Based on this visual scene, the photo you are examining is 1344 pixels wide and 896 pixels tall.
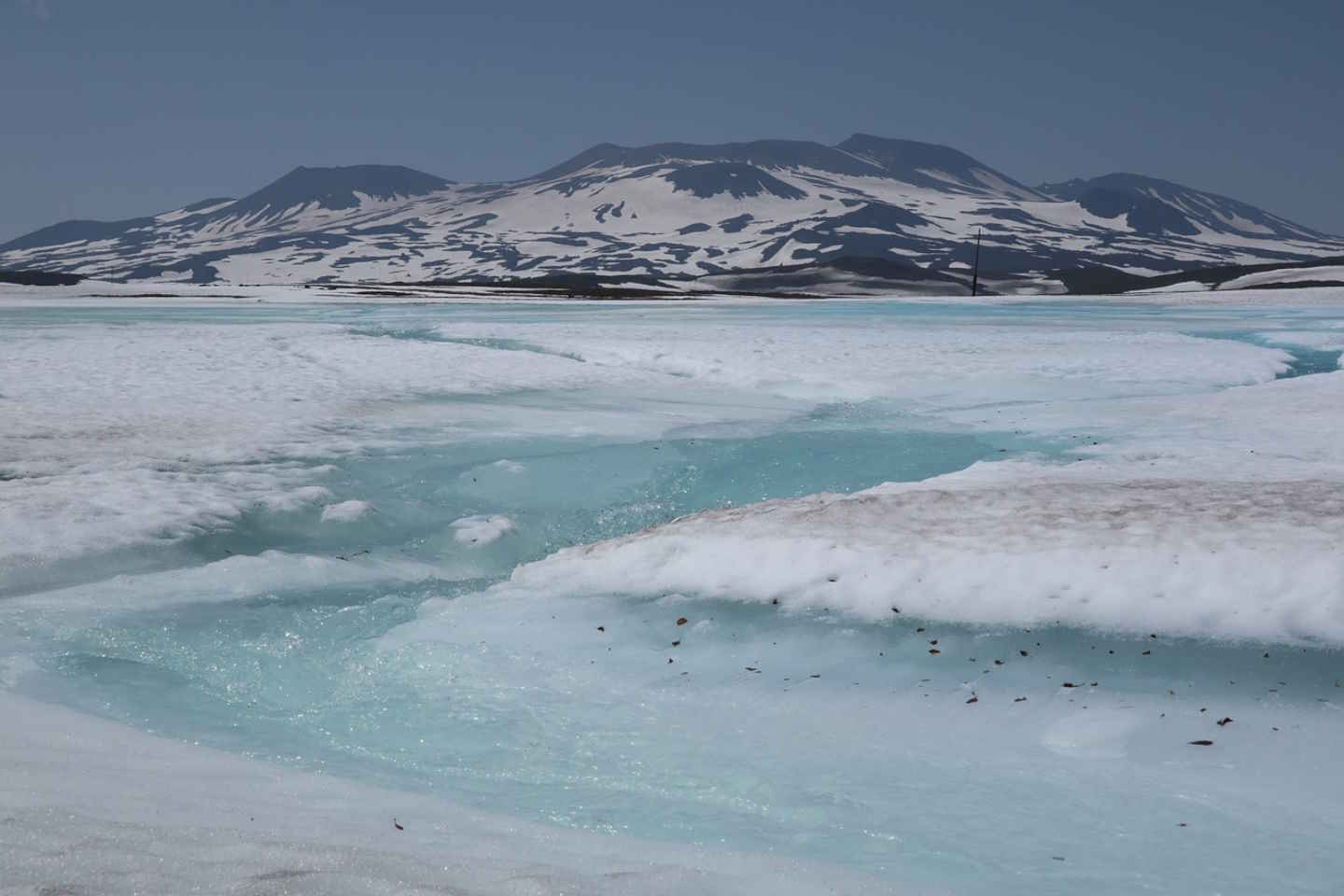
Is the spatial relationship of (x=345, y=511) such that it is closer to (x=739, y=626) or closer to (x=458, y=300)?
(x=739, y=626)

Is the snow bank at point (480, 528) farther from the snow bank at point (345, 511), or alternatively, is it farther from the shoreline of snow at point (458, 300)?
the shoreline of snow at point (458, 300)

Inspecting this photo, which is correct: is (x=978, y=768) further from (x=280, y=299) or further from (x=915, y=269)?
(x=915, y=269)

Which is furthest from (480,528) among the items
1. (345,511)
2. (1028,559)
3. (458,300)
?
(458,300)

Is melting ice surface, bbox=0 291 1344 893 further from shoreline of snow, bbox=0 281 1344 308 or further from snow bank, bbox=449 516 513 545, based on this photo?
shoreline of snow, bbox=0 281 1344 308

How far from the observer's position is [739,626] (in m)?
5.62

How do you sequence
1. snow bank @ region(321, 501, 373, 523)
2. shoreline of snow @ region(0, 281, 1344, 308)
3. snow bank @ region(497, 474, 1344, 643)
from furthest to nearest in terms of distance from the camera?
shoreline of snow @ region(0, 281, 1344, 308) < snow bank @ region(321, 501, 373, 523) < snow bank @ region(497, 474, 1344, 643)

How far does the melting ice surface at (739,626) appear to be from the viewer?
3.55 meters

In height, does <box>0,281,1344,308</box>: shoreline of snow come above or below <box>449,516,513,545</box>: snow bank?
above

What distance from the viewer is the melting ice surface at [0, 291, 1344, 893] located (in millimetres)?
3549

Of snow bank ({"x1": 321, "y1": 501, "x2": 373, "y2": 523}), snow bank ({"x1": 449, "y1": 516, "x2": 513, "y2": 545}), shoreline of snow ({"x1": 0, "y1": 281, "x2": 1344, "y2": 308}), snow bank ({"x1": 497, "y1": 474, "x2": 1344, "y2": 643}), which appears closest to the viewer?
snow bank ({"x1": 497, "y1": 474, "x2": 1344, "y2": 643})

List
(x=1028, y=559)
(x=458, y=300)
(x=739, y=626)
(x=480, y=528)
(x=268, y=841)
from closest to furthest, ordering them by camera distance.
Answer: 1. (x=268, y=841)
2. (x=739, y=626)
3. (x=1028, y=559)
4. (x=480, y=528)
5. (x=458, y=300)

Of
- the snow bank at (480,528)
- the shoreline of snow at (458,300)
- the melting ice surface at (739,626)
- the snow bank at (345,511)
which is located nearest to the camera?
the melting ice surface at (739,626)

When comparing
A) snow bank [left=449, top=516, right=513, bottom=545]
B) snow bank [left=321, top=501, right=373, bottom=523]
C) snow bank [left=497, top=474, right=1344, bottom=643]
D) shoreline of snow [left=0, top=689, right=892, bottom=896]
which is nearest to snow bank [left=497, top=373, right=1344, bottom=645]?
Answer: snow bank [left=497, top=474, right=1344, bottom=643]

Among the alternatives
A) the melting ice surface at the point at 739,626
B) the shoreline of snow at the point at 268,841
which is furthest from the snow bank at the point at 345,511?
the shoreline of snow at the point at 268,841
